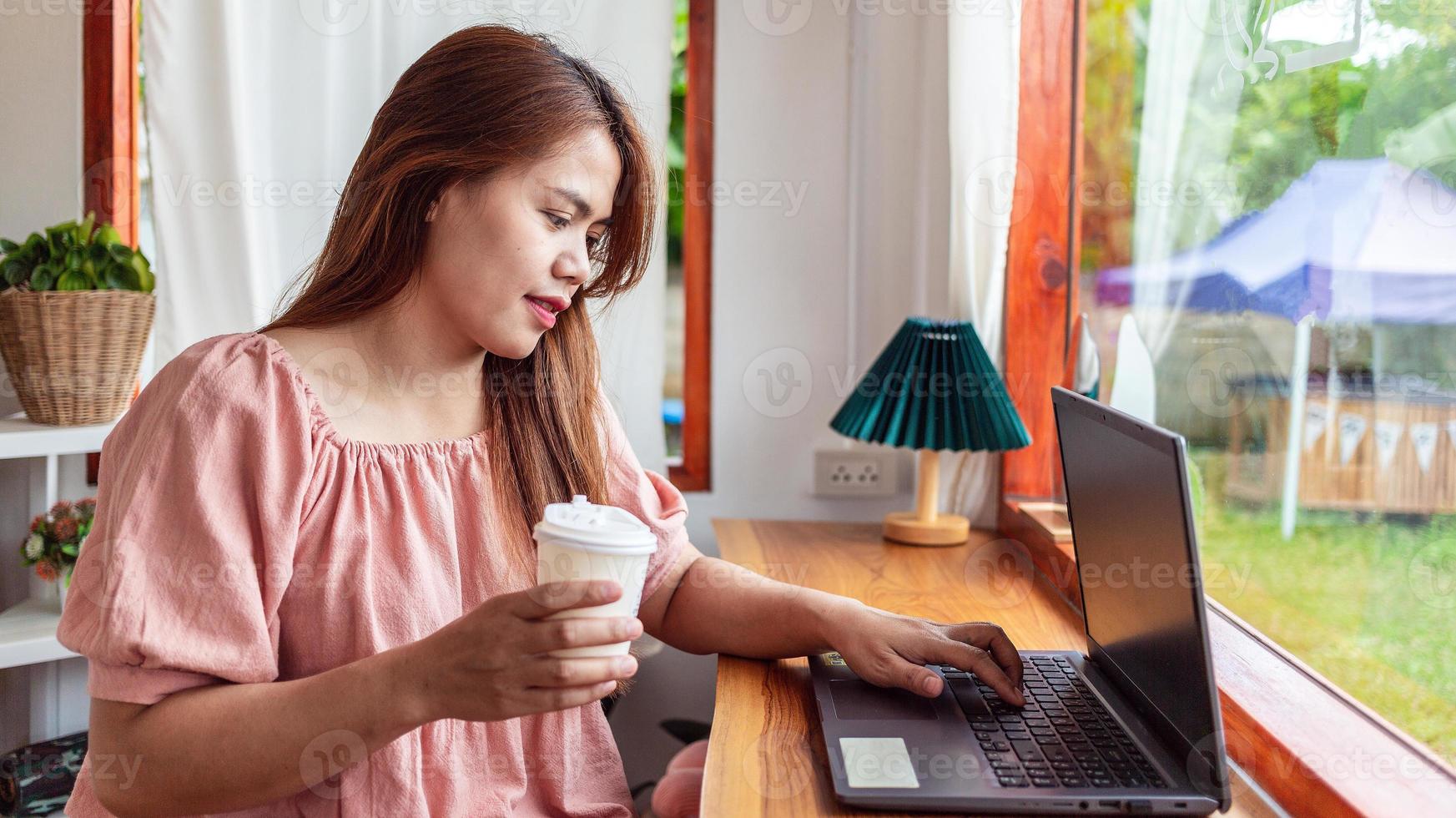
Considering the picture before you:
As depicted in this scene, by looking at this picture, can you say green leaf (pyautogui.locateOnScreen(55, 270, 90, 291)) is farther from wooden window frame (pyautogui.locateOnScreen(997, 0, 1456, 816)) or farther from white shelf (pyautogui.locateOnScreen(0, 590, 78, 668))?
wooden window frame (pyautogui.locateOnScreen(997, 0, 1456, 816))

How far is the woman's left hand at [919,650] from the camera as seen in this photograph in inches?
42.1

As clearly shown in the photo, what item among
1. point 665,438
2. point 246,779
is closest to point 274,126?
point 665,438

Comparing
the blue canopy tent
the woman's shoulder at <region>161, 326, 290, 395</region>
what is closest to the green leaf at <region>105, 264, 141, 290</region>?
the woman's shoulder at <region>161, 326, 290, 395</region>

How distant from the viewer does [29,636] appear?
1.87 metres

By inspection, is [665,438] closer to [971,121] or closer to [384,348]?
[971,121]

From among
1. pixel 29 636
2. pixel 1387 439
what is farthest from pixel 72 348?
pixel 1387 439

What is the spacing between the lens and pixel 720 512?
7.44 ft

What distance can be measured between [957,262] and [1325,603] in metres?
1.02

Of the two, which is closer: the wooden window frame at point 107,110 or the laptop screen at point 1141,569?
the laptop screen at point 1141,569

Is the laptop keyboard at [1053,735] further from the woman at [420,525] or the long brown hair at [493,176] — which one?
the long brown hair at [493,176]

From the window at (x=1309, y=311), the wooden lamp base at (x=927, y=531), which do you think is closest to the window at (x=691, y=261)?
the wooden lamp base at (x=927, y=531)

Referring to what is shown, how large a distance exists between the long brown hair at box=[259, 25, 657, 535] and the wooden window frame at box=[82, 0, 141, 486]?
3.77 ft

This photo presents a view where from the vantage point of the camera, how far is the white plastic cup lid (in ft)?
2.64

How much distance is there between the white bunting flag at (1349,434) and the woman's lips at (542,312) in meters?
0.83
